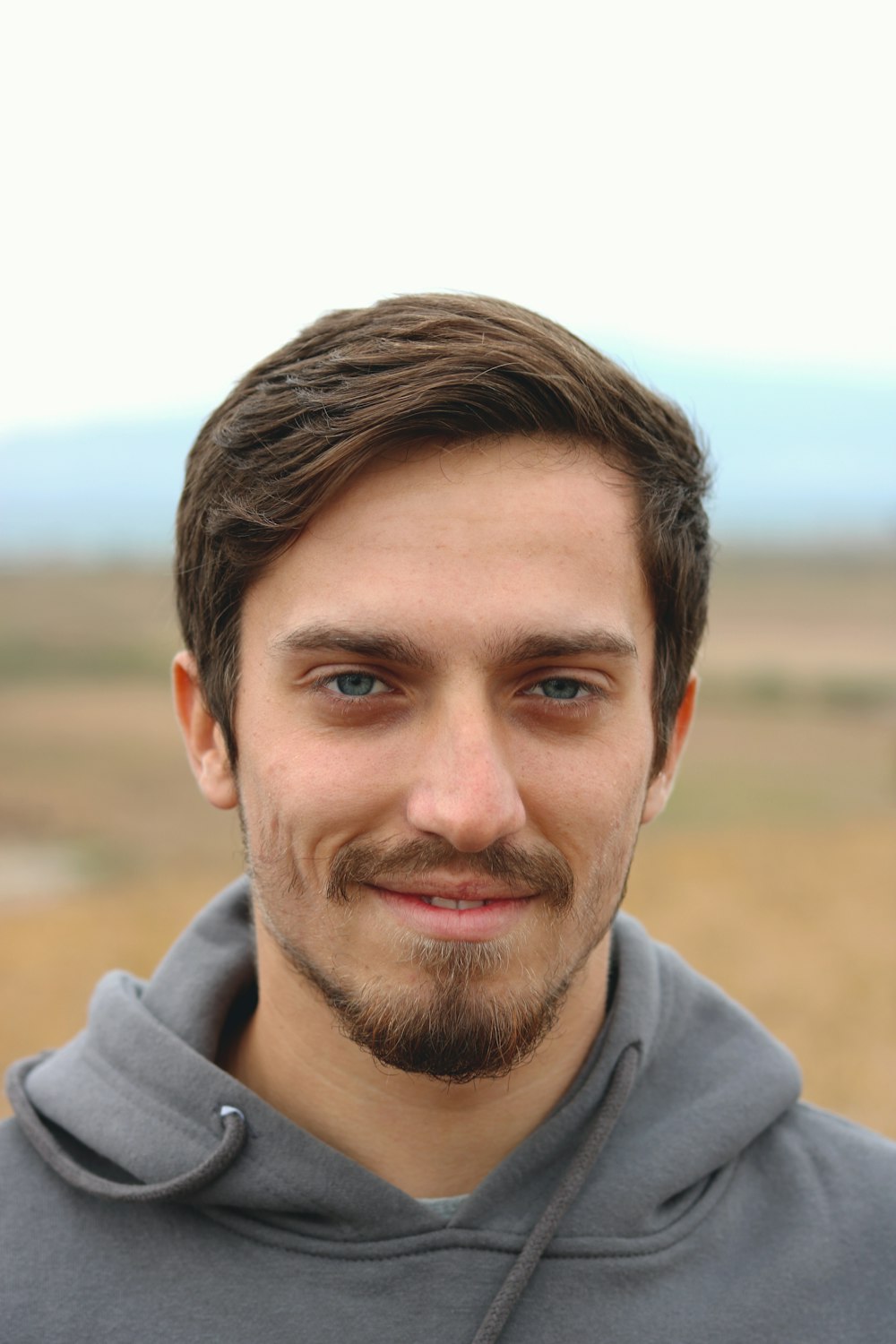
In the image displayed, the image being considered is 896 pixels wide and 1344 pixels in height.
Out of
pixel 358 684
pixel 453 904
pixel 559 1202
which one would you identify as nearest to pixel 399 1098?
pixel 559 1202

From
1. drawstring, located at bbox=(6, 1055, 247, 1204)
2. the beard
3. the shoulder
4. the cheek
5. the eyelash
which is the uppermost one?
the eyelash

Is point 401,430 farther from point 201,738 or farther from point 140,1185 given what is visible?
point 140,1185

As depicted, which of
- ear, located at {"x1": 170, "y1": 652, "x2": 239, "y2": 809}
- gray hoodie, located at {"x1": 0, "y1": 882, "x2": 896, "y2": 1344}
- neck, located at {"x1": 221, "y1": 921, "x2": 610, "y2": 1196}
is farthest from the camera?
ear, located at {"x1": 170, "y1": 652, "x2": 239, "y2": 809}

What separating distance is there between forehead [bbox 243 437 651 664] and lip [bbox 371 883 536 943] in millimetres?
391

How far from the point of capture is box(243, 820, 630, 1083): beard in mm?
2006

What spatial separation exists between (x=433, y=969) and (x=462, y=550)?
2.13ft

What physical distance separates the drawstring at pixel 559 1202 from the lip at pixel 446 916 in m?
0.46

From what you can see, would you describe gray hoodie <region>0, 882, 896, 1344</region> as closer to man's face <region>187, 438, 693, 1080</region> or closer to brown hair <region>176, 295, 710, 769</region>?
man's face <region>187, 438, 693, 1080</region>

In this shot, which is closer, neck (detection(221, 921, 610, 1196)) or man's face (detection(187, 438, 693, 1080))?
man's face (detection(187, 438, 693, 1080))

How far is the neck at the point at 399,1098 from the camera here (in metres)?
2.22

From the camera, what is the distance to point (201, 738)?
248 centimetres

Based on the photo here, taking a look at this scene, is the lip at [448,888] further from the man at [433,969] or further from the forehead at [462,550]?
the forehead at [462,550]

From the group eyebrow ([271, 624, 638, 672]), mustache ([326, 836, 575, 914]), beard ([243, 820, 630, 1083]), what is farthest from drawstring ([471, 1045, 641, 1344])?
eyebrow ([271, 624, 638, 672])

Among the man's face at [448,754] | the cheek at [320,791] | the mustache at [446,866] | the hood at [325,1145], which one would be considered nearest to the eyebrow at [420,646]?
the man's face at [448,754]
